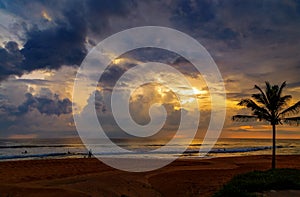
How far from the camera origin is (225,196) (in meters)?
10.6

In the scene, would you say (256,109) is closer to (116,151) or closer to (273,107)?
(273,107)

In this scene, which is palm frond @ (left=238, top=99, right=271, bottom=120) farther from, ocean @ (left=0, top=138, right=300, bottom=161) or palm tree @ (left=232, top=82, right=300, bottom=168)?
ocean @ (left=0, top=138, right=300, bottom=161)

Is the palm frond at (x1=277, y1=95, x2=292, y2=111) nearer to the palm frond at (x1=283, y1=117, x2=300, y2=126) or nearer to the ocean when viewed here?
the palm frond at (x1=283, y1=117, x2=300, y2=126)

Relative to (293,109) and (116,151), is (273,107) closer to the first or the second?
(293,109)

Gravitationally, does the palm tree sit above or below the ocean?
above

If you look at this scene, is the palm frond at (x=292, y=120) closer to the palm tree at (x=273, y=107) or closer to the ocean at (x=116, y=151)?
the palm tree at (x=273, y=107)

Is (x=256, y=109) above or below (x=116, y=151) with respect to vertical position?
above

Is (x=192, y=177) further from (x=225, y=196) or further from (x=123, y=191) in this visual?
(x=225, y=196)

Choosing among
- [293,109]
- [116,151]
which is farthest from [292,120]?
[116,151]

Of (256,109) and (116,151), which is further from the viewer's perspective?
(116,151)

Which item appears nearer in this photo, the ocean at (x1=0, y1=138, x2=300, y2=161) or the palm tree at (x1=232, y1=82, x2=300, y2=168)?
the palm tree at (x1=232, y1=82, x2=300, y2=168)

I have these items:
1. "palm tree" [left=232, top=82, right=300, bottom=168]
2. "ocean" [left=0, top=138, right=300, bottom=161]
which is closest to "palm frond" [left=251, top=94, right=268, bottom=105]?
"palm tree" [left=232, top=82, right=300, bottom=168]

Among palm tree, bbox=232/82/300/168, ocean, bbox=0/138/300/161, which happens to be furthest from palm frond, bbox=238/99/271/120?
ocean, bbox=0/138/300/161

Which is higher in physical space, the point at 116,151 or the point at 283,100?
the point at 283,100
